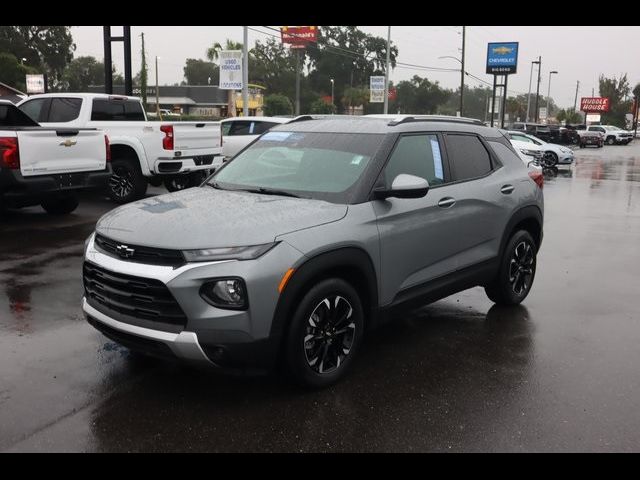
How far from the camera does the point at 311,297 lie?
3.88 m

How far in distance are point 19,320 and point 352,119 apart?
10.9ft

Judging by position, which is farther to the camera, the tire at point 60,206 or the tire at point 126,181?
the tire at point 126,181

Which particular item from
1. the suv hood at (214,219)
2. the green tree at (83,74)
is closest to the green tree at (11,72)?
the suv hood at (214,219)

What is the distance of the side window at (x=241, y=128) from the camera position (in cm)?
1634

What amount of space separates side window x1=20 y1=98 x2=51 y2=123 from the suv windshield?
8306mm

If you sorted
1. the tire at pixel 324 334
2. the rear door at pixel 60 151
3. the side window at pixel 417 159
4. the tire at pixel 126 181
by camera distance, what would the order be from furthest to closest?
1. the tire at pixel 126 181
2. the rear door at pixel 60 151
3. the side window at pixel 417 159
4. the tire at pixel 324 334

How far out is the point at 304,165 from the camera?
15.9 feet

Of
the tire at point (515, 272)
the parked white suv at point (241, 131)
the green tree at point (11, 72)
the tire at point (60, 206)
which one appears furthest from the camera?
the green tree at point (11, 72)

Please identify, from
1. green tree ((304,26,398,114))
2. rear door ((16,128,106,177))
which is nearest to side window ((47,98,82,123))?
rear door ((16,128,106,177))

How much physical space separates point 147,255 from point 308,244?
0.96m

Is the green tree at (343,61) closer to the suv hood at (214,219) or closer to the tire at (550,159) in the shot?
the tire at (550,159)

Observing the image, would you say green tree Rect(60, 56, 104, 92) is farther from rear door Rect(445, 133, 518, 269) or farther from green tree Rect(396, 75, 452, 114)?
rear door Rect(445, 133, 518, 269)

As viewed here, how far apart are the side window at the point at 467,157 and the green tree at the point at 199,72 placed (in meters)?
133
